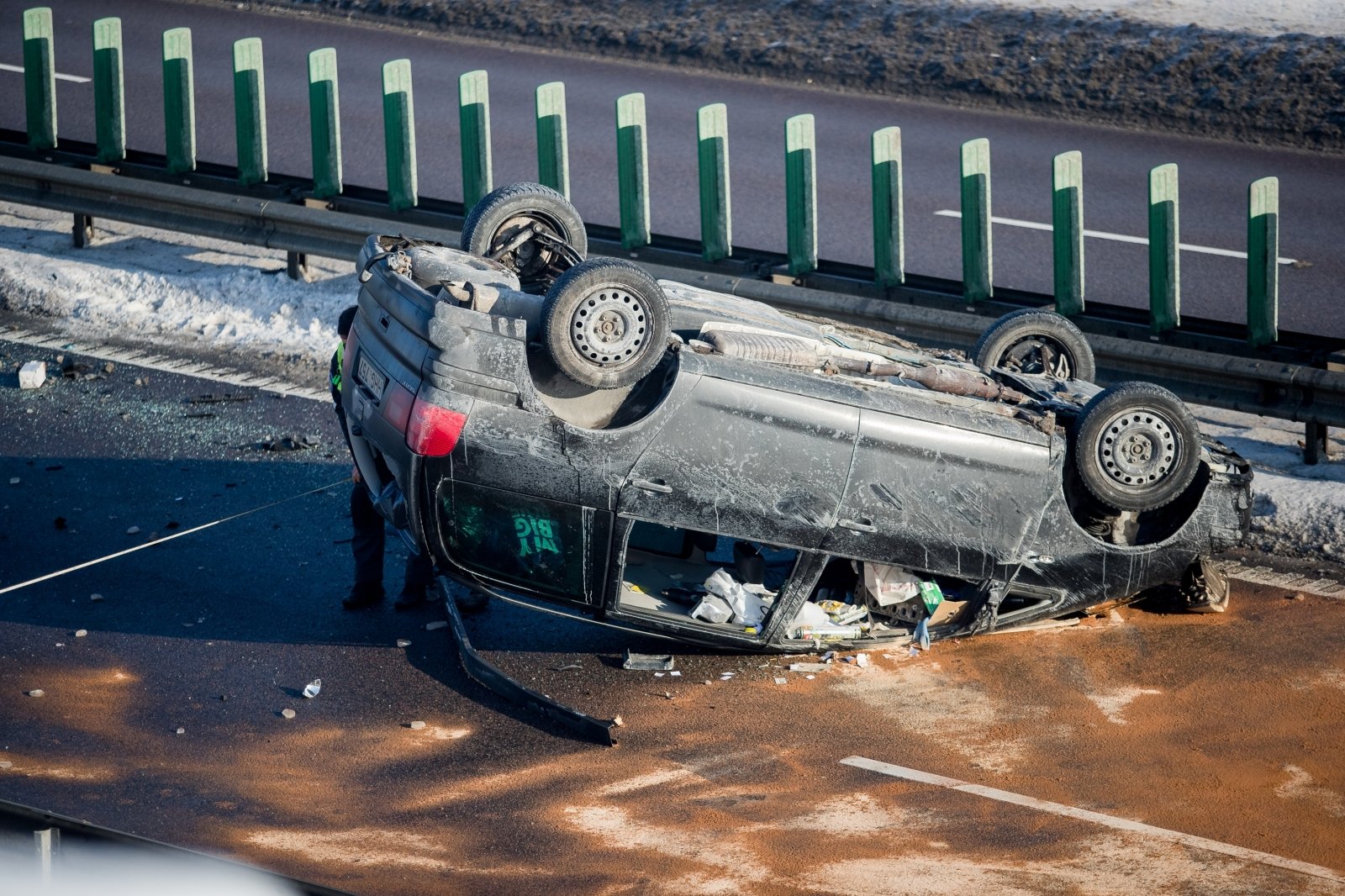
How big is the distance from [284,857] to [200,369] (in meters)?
5.74

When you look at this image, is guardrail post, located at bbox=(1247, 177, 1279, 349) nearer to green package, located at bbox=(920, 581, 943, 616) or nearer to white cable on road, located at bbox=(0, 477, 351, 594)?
green package, located at bbox=(920, 581, 943, 616)

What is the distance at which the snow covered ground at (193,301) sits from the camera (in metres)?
10.9

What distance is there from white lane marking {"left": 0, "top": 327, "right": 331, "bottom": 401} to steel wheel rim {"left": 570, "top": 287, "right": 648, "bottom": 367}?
433 cm

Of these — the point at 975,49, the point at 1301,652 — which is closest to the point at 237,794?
the point at 1301,652

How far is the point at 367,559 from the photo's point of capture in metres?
8.26

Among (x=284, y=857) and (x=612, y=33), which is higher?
(x=612, y=33)

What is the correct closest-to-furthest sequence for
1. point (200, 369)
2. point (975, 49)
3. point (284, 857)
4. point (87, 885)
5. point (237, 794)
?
point (87, 885) → point (284, 857) → point (237, 794) → point (200, 369) → point (975, 49)

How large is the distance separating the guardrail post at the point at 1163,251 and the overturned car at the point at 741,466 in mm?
2550

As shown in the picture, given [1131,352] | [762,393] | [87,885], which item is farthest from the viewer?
[1131,352]

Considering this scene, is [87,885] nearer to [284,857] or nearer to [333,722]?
[284,857]

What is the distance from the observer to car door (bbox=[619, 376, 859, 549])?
7078 millimetres

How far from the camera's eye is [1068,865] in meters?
6.35

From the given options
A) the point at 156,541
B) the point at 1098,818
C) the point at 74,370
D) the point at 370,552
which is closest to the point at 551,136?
the point at 74,370

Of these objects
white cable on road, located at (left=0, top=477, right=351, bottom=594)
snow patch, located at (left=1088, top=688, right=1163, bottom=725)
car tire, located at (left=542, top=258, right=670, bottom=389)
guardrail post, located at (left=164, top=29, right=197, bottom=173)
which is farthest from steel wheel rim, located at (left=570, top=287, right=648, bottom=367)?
guardrail post, located at (left=164, top=29, right=197, bottom=173)
